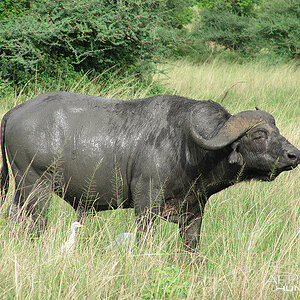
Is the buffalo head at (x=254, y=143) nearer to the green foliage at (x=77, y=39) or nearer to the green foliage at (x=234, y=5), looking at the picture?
the green foliage at (x=77, y=39)

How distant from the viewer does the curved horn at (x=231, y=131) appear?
3.36 meters

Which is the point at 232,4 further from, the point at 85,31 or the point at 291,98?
the point at 85,31

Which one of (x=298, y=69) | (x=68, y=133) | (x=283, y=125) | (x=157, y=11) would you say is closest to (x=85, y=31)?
(x=157, y=11)

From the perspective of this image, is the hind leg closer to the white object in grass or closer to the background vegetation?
the background vegetation

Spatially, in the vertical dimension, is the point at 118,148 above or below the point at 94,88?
above

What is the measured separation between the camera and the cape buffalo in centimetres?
372

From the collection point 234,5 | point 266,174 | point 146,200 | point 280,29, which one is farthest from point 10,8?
point 234,5

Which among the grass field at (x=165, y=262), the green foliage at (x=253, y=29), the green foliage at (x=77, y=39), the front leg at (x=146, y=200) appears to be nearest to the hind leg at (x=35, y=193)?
the grass field at (x=165, y=262)

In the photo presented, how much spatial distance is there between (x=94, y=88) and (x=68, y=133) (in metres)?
4.16

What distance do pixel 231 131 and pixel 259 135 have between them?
23cm

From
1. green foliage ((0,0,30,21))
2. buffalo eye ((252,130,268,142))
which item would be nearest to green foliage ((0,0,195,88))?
green foliage ((0,0,30,21))

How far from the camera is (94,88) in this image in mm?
7969

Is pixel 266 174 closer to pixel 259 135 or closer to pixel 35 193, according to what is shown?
pixel 259 135

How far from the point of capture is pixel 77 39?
8945mm
